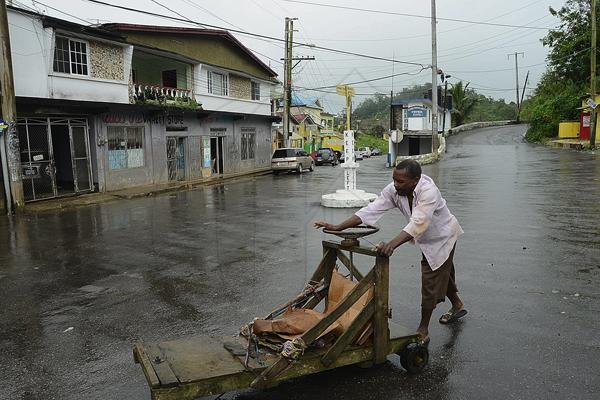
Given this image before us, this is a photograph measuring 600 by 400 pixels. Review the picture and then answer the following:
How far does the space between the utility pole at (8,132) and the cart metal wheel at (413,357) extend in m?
13.7

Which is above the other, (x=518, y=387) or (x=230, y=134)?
(x=230, y=134)

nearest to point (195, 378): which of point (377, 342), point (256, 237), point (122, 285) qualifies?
point (377, 342)

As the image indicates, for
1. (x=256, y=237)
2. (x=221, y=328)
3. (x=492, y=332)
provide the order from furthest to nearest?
1. (x=256, y=237)
2. (x=221, y=328)
3. (x=492, y=332)

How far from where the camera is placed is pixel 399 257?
771 cm

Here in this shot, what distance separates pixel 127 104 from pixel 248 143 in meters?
12.4

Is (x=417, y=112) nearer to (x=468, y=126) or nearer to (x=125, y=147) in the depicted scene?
(x=468, y=126)

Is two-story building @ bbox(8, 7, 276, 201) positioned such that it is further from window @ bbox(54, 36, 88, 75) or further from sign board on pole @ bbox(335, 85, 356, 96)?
sign board on pole @ bbox(335, 85, 356, 96)

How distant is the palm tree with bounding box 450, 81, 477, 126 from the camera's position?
60.1 metres

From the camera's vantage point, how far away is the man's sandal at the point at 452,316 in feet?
16.2

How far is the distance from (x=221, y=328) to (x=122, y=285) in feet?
7.63

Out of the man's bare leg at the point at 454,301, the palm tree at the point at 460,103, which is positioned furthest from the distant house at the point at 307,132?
the man's bare leg at the point at 454,301

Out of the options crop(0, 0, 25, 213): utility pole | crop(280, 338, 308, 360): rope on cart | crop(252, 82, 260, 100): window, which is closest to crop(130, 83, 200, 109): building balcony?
crop(0, 0, 25, 213): utility pole

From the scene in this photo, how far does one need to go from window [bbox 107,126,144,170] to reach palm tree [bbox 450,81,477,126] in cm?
4644

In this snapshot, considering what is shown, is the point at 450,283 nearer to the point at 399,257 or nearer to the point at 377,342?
the point at 377,342
